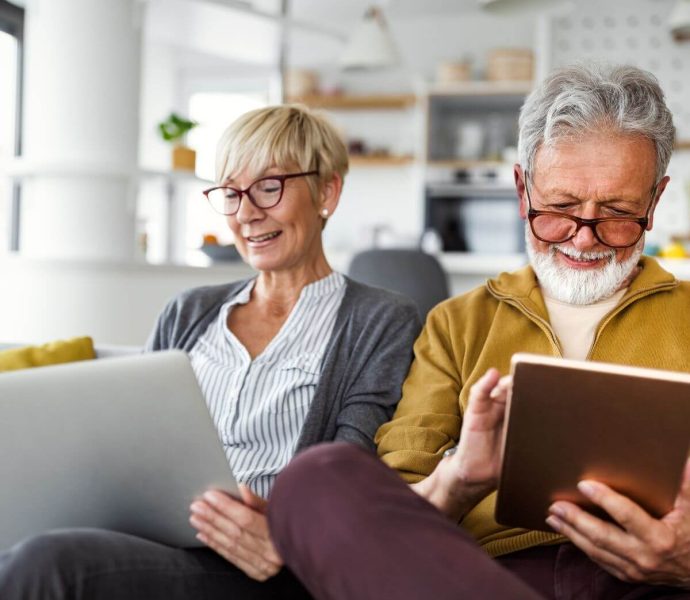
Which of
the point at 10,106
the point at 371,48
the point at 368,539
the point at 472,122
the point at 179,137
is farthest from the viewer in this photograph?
the point at 472,122

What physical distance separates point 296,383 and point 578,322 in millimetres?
505

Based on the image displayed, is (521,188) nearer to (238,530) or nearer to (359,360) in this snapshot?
(359,360)

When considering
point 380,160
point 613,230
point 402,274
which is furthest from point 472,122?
point 613,230

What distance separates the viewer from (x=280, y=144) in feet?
6.22

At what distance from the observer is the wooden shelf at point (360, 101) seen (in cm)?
807

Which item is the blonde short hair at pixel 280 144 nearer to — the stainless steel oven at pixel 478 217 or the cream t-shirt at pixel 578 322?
the cream t-shirt at pixel 578 322

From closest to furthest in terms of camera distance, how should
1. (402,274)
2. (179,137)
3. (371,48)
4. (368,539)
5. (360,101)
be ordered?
(368,539) → (402,274) → (179,137) → (371,48) → (360,101)

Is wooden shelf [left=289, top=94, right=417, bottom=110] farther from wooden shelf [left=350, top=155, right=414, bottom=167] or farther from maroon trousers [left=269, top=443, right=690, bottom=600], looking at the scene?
maroon trousers [left=269, top=443, right=690, bottom=600]

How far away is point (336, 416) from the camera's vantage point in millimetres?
1744

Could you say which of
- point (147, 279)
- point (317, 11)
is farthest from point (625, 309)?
point (317, 11)

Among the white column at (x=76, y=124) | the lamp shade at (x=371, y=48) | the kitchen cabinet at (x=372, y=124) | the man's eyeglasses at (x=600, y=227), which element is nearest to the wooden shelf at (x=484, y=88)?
the kitchen cabinet at (x=372, y=124)

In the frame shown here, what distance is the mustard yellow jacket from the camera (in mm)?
1545

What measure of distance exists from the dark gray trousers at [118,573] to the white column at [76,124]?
9.00 ft

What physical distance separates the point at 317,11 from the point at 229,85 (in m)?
1.00
